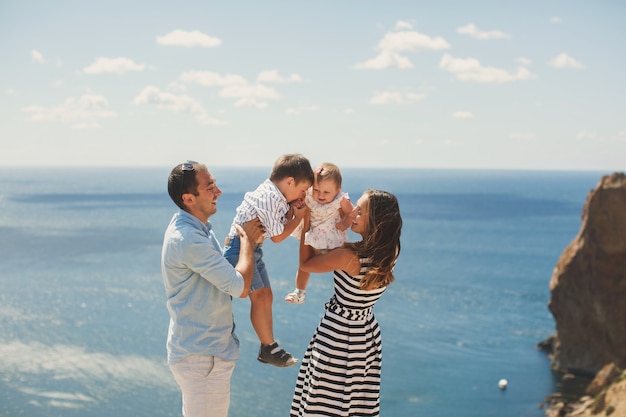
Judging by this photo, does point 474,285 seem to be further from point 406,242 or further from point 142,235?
point 142,235

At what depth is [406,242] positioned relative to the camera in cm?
9169

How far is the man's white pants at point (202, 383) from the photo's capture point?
14.4 ft

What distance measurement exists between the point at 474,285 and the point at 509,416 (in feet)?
103

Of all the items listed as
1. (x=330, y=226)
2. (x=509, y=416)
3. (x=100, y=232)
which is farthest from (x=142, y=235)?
(x=330, y=226)

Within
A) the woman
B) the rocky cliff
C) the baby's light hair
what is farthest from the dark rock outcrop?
the woman

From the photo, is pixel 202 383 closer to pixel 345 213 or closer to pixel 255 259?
pixel 255 259

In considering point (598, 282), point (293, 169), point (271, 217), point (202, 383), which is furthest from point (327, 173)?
point (598, 282)

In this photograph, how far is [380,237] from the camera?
443 cm


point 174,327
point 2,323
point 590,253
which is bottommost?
point 2,323

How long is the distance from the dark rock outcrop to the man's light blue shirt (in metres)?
34.5

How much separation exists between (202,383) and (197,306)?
21.6 inches

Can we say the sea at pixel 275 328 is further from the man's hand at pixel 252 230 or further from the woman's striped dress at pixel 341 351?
the man's hand at pixel 252 230

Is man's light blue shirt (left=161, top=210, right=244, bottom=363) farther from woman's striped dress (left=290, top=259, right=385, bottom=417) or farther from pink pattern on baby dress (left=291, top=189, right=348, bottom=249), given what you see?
pink pattern on baby dress (left=291, top=189, right=348, bottom=249)

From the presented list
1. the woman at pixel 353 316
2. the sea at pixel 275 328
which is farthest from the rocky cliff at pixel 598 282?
the woman at pixel 353 316
